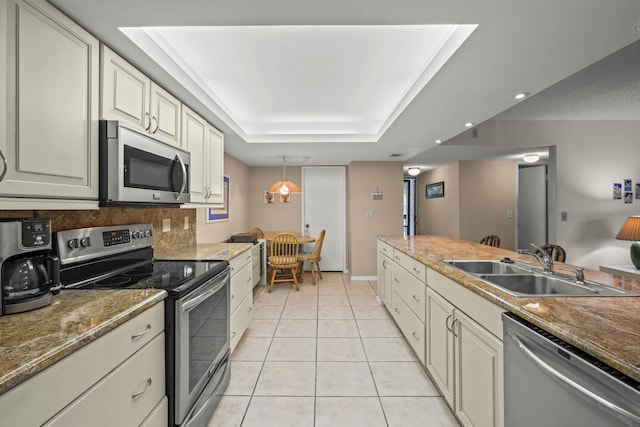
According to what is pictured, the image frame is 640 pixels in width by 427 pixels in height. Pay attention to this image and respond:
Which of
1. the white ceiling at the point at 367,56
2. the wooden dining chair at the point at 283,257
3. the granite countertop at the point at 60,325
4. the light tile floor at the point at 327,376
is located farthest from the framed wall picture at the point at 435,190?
the granite countertop at the point at 60,325

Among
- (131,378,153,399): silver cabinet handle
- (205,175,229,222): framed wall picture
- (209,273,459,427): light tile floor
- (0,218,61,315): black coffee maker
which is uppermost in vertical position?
(205,175,229,222): framed wall picture

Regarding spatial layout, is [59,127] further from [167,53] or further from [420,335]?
[420,335]

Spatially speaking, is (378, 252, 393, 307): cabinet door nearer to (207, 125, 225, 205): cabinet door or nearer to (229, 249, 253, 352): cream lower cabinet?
(229, 249, 253, 352): cream lower cabinet

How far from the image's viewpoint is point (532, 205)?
5.83 metres

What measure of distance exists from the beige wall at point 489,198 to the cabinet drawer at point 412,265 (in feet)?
11.8

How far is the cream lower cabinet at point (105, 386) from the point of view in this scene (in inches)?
→ 27.5

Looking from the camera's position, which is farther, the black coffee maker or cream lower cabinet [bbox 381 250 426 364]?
cream lower cabinet [bbox 381 250 426 364]

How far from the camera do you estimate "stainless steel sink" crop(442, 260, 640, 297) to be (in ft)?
4.27

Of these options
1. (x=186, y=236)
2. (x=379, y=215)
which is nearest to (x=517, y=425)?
(x=186, y=236)

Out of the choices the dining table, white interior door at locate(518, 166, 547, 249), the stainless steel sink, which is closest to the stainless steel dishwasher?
the stainless steel sink

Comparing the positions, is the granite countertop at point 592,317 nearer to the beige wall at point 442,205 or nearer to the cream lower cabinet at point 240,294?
the cream lower cabinet at point 240,294

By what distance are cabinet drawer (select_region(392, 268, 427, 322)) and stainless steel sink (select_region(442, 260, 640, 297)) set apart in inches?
13.1

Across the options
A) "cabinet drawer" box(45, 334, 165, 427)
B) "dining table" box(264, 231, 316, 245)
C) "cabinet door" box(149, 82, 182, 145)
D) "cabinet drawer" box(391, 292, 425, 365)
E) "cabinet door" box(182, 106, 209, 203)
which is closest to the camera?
"cabinet drawer" box(45, 334, 165, 427)

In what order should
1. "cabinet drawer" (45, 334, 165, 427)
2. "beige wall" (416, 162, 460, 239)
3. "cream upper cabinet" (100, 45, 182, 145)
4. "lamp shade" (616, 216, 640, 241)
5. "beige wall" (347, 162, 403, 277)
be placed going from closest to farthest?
"cabinet drawer" (45, 334, 165, 427)
"cream upper cabinet" (100, 45, 182, 145)
"lamp shade" (616, 216, 640, 241)
"beige wall" (347, 162, 403, 277)
"beige wall" (416, 162, 460, 239)
